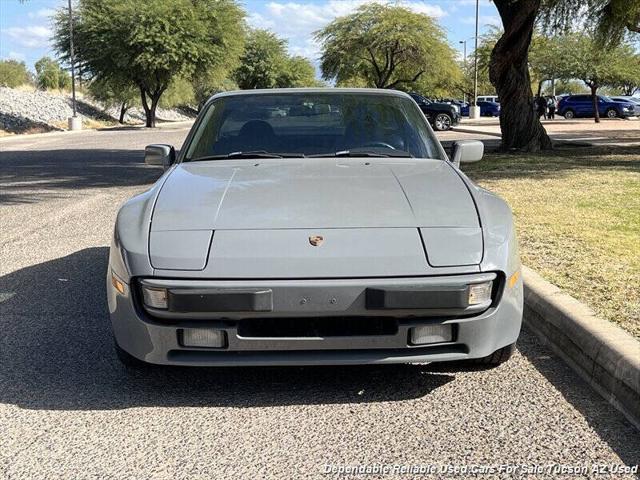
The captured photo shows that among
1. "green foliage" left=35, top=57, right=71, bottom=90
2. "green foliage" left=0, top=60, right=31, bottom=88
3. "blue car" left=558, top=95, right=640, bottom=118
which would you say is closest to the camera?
"blue car" left=558, top=95, right=640, bottom=118

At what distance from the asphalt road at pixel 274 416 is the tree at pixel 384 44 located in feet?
168

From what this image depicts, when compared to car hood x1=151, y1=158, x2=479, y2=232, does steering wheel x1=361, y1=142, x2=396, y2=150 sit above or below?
above

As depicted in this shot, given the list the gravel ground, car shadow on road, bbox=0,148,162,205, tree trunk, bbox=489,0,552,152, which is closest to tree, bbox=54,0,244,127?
the gravel ground

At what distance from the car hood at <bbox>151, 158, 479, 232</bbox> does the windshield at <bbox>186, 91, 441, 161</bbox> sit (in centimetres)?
24

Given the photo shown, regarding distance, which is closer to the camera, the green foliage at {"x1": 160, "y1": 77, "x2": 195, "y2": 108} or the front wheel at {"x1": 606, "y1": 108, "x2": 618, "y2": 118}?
the front wheel at {"x1": 606, "y1": 108, "x2": 618, "y2": 118}

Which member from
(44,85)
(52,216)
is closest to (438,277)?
(52,216)

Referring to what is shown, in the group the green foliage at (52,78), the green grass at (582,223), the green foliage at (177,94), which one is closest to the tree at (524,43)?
the green grass at (582,223)

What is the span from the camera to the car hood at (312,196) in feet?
11.3

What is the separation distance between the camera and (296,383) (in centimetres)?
363

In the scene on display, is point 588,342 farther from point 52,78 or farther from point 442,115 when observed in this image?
point 52,78

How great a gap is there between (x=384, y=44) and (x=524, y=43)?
39285 mm

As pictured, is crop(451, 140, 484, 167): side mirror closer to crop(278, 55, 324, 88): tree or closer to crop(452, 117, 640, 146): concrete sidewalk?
crop(452, 117, 640, 146): concrete sidewalk

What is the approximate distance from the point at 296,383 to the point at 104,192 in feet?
28.0

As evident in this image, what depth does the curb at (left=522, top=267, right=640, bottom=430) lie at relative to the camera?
3285mm
